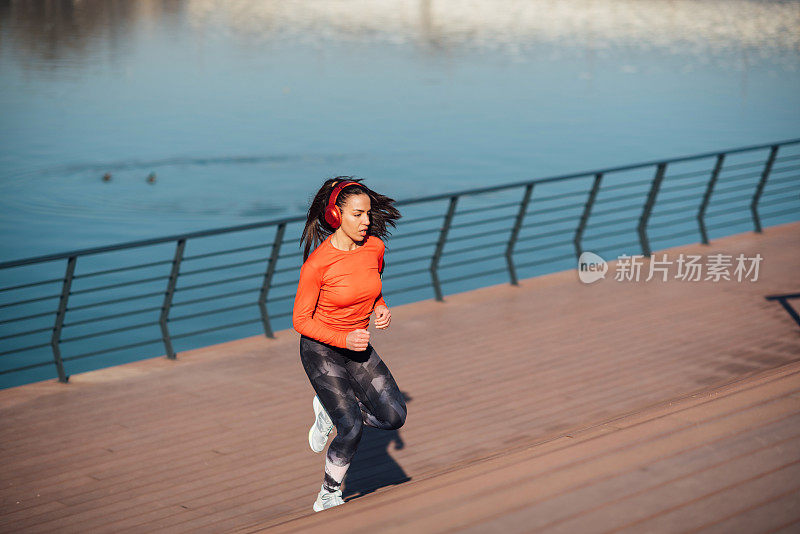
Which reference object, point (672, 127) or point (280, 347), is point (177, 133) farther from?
point (280, 347)

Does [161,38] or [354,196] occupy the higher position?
[354,196]

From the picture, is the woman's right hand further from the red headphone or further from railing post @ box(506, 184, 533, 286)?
railing post @ box(506, 184, 533, 286)

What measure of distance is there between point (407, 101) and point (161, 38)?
43836 mm

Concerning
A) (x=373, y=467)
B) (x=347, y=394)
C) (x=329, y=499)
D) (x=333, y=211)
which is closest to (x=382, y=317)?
(x=347, y=394)

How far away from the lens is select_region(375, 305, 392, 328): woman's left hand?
15.4 feet

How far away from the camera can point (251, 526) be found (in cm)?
532

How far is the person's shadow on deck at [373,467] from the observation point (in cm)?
584

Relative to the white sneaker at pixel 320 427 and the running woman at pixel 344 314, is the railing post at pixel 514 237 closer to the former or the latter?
the white sneaker at pixel 320 427

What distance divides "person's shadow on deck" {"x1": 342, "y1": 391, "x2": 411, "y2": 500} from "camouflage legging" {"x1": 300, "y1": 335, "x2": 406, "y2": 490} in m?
0.86

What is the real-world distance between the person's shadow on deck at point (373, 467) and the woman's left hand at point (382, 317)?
4.38ft

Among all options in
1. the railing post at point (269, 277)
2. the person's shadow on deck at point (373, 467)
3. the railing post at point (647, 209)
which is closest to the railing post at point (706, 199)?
the railing post at point (647, 209)

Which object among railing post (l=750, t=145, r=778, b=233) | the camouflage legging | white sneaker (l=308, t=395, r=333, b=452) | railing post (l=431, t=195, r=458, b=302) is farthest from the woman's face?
railing post (l=750, t=145, r=778, b=233)

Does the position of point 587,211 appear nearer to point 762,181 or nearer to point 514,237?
point 514,237

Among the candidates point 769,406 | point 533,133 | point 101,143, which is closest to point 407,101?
point 533,133
